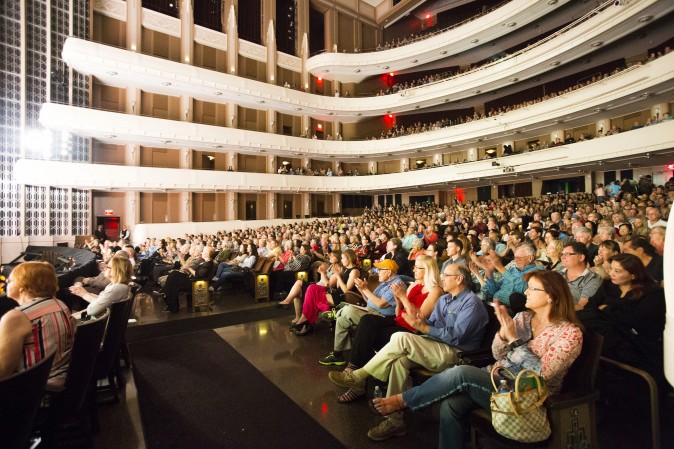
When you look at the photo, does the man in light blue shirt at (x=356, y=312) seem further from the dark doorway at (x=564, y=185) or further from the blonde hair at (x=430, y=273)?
the dark doorway at (x=564, y=185)

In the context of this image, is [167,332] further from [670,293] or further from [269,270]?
[670,293]

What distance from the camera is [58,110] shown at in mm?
14578

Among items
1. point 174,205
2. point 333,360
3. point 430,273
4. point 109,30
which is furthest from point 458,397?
point 109,30

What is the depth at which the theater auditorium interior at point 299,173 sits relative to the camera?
282 cm

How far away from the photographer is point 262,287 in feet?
23.0

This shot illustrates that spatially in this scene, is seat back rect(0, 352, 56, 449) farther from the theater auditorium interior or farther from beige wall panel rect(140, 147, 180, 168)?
beige wall panel rect(140, 147, 180, 168)

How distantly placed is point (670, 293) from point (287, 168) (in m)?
23.3

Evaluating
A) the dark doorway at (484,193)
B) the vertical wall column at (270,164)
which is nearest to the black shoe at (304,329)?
the vertical wall column at (270,164)

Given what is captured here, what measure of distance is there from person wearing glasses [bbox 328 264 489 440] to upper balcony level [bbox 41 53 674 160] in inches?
548

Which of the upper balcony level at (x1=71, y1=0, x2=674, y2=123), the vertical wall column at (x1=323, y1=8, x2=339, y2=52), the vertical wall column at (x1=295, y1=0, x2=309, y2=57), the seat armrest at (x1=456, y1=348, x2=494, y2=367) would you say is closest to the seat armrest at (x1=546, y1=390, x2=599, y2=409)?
the seat armrest at (x1=456, y1=348, x2=494, y2=367)

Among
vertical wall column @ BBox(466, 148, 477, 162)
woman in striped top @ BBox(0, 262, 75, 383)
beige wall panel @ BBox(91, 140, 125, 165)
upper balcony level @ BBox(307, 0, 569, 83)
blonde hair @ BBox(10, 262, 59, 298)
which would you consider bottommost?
woman in striped top @ BBox(0, 262, 75, 383)

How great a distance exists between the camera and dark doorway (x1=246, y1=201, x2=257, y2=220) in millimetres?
21953

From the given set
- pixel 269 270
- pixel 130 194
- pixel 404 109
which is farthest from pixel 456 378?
pixel 404 109

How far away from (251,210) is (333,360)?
1917 cm
